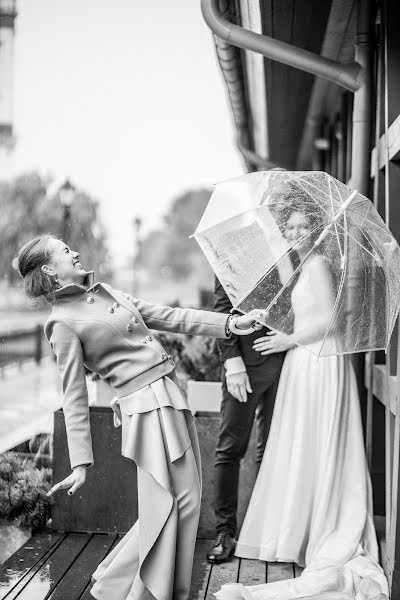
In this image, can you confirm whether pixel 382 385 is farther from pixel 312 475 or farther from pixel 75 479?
pixel 75 479

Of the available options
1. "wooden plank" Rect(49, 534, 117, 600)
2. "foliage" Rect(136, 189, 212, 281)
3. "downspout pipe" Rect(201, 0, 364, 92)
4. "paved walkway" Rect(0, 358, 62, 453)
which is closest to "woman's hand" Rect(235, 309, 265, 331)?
"wooden plank" Rect(49, 534, 117, 600)

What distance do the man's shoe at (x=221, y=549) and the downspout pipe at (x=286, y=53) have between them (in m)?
2.60

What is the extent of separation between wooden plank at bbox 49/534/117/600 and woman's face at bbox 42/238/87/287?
144 centimetres

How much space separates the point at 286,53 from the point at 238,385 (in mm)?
2004

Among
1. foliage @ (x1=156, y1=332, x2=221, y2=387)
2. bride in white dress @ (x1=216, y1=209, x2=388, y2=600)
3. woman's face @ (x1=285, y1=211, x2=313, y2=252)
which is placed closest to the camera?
woman's face @ (x1=285, y1=211, x2=313, y2=252)

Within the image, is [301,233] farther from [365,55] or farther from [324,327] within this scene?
[365,55]

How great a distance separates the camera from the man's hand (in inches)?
166

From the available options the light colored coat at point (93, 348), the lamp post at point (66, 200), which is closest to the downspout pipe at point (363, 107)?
the light colored coat at point (93, 348)

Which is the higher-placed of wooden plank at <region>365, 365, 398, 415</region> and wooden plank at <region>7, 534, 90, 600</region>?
wooden plank at <region>365, 365, 398, 415</region>

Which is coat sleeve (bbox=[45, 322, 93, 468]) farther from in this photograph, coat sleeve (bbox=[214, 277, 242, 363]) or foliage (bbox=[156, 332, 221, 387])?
foliage (bbox=[156, 332, 221, 387])

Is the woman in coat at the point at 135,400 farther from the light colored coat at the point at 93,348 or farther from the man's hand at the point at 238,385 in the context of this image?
the man's hand at the point at 238,385

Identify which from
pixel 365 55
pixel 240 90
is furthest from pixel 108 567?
pixel 240 90

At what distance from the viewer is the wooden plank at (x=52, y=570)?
3.69m

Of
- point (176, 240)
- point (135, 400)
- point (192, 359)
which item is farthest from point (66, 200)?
point (176, 240)
